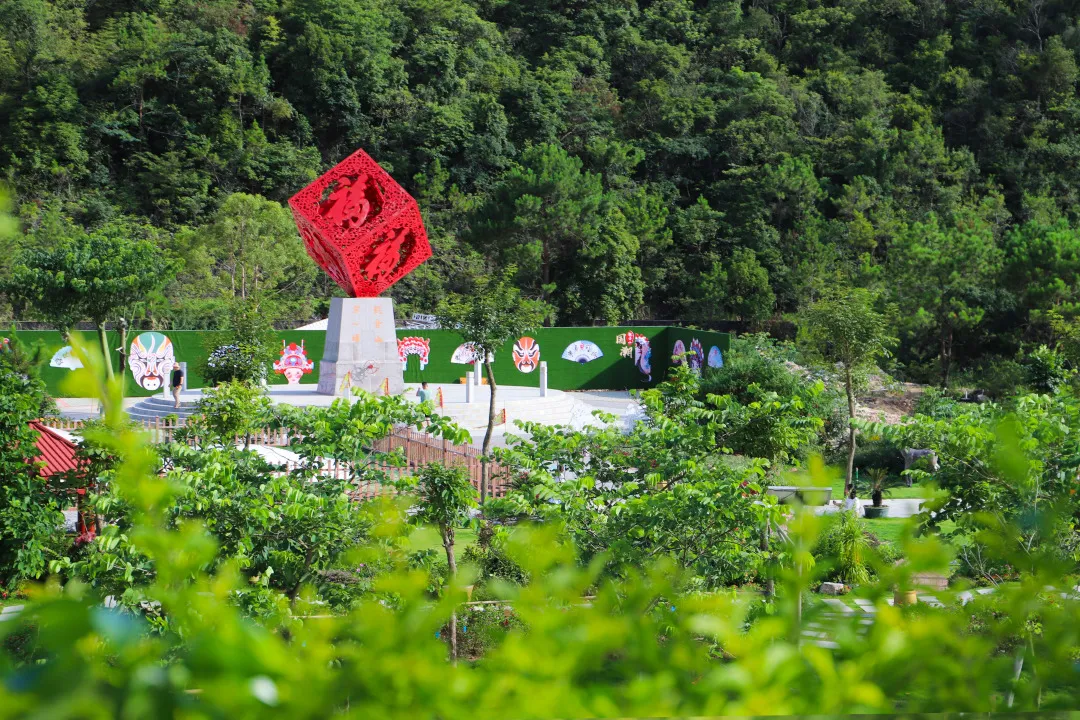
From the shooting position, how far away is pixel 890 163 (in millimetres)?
38812

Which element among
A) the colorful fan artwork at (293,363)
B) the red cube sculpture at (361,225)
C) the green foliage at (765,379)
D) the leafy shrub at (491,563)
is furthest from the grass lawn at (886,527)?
the colorful fan artwork at (293,363)

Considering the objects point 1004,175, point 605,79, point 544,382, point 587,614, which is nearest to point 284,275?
point 544,382

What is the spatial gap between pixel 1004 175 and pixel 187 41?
33692 millimetres

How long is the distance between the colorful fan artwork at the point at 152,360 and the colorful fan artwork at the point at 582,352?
10459 mm

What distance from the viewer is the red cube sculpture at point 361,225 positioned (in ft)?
66.0

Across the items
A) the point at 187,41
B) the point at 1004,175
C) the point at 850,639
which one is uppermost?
the point at 187,41

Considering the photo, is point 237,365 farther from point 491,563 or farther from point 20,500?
point 20,500

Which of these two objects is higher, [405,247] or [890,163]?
[890,163]

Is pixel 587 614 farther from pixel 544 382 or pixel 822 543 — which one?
pixel 544 382

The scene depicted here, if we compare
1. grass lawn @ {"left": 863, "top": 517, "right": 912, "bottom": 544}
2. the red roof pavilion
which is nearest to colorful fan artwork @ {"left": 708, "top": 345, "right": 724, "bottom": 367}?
grass lawn @ {"left": 863, "top": 517, "right": 912, "bottom": 544}

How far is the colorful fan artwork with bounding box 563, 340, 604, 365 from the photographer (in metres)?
27.8

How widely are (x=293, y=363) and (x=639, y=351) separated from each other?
981cm

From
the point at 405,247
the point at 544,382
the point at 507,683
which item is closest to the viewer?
the point at 507,683

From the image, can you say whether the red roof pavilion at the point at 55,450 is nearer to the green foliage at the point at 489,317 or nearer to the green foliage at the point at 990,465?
the green foliage at the point at 489,317
